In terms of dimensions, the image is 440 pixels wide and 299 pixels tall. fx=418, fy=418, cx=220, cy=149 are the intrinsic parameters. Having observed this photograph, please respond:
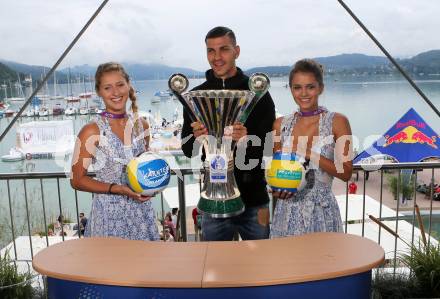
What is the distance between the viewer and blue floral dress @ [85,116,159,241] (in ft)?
5.29

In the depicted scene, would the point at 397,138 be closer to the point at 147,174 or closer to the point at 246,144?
the point at 246,144

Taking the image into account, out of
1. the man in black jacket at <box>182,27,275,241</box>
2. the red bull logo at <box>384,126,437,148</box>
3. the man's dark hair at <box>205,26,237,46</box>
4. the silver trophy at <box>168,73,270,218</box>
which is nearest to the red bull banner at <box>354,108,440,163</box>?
the red bull logo at <box>384,126,437,148</box>

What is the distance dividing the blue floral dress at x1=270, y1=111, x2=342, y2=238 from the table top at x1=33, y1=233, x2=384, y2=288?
123 mm

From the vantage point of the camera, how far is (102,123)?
1.63 meters

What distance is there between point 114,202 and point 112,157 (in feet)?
0.58

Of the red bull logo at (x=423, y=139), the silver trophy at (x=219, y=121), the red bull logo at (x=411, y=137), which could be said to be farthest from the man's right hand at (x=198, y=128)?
the red bull logo at (x=423, y=139)

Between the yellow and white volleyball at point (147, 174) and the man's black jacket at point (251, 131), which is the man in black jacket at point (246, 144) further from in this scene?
the yellow and white volleyball at point (147, 174)

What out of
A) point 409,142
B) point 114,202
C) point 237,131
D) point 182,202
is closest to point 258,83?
point 237,131

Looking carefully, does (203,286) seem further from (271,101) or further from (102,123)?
(271,101)

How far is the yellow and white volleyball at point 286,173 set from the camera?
1396mm

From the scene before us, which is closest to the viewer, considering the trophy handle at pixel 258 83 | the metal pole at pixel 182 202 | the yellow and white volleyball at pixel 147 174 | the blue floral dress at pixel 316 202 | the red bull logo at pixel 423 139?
the yellow and white volleyball at pixel 147 174

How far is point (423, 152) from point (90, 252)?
27.5 ft

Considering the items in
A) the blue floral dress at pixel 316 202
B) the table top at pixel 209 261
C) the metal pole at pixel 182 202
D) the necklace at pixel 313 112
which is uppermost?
the necklace at pixel 313 112

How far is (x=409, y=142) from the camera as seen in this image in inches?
334
